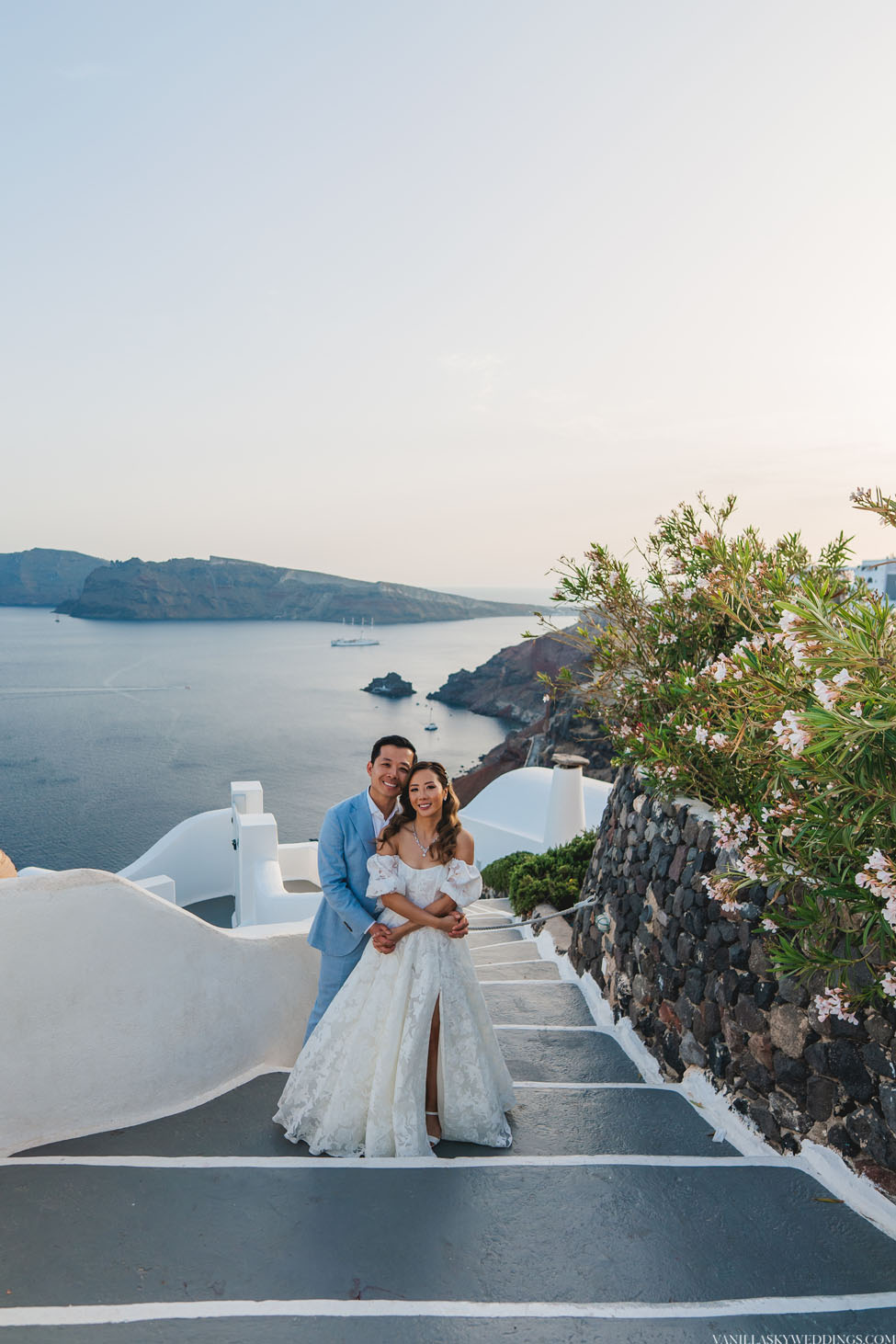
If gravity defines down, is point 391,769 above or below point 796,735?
below

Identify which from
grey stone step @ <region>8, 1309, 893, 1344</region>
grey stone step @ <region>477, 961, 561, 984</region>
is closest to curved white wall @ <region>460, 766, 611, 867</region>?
grey stone step @ <region>477, 961, 561, 984</region>

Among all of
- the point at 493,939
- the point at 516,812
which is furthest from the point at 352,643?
the point at 493,939

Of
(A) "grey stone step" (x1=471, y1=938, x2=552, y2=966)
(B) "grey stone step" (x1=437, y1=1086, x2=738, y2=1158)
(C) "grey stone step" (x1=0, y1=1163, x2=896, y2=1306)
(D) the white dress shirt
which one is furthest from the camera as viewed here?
(A) "grey stone step" (x1=471, y1=938, x2=552, y2=966)

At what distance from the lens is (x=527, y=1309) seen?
2205 millimetres

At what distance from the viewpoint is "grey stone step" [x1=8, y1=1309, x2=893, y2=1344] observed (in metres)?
2.05

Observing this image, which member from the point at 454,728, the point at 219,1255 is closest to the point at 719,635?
the point at 219,1255

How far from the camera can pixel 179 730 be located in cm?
7250

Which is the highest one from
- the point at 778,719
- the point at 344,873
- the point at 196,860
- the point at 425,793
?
the point at 778,719

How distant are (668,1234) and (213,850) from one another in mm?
14433

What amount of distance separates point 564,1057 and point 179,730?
237 ft

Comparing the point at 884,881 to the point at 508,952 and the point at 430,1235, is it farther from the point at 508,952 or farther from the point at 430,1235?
the point at 508,952

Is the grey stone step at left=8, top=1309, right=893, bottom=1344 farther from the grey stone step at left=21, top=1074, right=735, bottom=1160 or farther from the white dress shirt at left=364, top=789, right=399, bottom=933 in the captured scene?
the white dress shirt at left=364, top=789, right=399, bottom=933

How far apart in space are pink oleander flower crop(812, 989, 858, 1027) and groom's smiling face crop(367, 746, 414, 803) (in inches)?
68.5

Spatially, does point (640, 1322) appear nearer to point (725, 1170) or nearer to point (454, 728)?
point (725, 1170)
